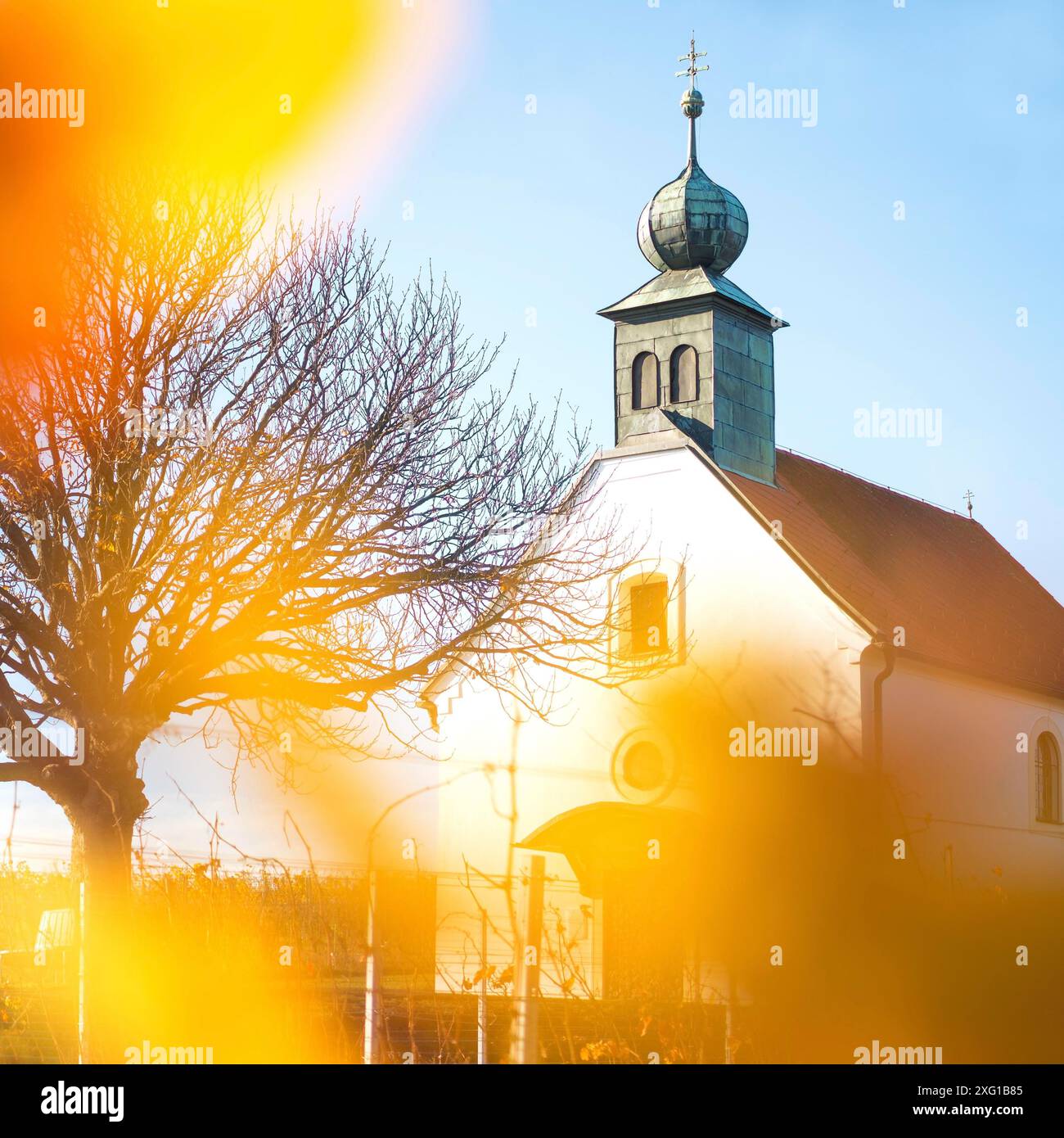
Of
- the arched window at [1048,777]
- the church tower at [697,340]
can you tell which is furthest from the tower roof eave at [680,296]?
the arched window at [1048,777]

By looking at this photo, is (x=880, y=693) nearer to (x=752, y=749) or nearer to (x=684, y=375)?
(x=752, y=749)

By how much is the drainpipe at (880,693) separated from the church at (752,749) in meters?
0.04

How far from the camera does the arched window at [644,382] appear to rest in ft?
78.8

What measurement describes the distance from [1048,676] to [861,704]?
7.82 m

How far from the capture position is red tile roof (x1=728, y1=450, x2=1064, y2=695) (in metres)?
21.7

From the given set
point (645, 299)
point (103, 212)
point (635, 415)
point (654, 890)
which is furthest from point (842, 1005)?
point (645, 299)

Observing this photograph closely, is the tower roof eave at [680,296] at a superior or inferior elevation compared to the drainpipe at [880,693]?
superior

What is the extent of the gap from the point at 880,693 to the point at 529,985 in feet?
41.2

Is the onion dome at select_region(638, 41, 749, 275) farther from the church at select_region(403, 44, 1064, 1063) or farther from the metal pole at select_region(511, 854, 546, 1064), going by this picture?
the metal pole at select_region(511, 854, 546, 1064)

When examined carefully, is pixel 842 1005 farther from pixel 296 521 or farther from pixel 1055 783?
pixel 1055 783

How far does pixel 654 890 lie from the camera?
19516 millimetres

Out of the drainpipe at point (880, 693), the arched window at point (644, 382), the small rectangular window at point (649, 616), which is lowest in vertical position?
the drainpipe at point (880, 693)

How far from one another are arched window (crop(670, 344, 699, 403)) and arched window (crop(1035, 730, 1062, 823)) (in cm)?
812

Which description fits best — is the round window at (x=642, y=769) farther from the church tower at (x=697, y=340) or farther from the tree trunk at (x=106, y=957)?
the tree trunk at (x=106, y=957)
